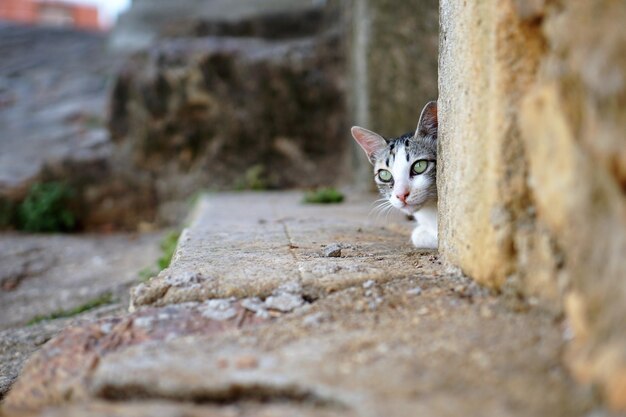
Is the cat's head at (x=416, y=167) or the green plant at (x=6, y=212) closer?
the cat's head at (x=416, y=167)

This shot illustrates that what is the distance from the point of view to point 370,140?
299 cm

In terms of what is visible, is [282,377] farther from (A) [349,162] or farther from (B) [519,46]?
(A) [349,162]

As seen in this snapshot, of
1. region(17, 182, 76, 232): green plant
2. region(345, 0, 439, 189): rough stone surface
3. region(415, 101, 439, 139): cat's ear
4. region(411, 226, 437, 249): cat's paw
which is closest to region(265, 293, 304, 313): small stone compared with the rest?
region(411, 226, 437, 249): cat's paw

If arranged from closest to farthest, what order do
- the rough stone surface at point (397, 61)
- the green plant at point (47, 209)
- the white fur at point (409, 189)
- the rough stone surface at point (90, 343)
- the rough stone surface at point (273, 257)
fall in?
the rough stone surface at point (90, 343), the rough stone surface at point (273, 257), the white fur at point (409, 189), the rough stone surface at point (397, 61), the green plant at point (47, 209)

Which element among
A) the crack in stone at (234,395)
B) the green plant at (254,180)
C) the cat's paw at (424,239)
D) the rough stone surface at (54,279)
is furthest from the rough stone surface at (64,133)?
the crack in stone at (234,395)

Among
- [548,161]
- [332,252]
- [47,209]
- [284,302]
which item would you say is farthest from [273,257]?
[47,209]

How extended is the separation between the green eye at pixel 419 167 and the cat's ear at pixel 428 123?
0.13 m

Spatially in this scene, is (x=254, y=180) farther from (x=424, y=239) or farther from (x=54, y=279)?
(x=424, y=239)

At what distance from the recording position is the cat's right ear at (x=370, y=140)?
2.94 metres

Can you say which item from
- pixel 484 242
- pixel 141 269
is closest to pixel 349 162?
pixel 141 269

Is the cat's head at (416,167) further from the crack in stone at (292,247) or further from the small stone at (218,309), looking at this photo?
the small stone at (218,309)

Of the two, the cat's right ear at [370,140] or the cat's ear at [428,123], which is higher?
the cat's ear at [428,123]

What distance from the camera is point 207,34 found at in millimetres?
6508

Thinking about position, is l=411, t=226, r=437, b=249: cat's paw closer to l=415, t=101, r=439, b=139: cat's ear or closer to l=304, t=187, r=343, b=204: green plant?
l=415, t=101, r=439, b=139: cat's ear
